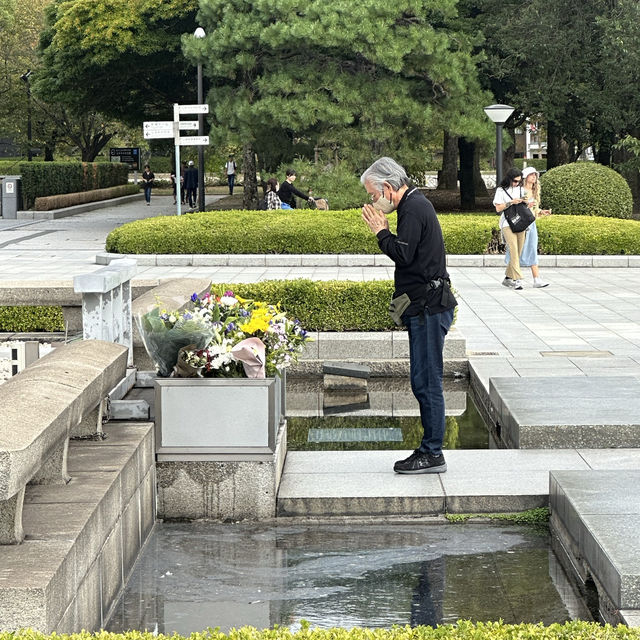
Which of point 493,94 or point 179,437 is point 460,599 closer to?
point 179,437

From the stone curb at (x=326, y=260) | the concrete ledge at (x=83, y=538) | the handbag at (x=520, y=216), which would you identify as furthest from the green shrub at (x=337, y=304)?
the stone curb at (x=326, y=260)

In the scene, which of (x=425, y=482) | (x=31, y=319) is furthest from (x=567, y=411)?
(x=31, y=319)

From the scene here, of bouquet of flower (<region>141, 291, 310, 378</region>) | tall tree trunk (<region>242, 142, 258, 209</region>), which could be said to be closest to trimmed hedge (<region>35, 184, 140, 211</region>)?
tall tree trunk (<region>242, 142, 258, 209</region>)

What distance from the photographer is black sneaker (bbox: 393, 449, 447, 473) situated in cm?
682

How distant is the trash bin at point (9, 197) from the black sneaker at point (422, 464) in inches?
1238

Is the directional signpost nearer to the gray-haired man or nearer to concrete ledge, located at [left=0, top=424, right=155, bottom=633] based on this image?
the gray-haired man

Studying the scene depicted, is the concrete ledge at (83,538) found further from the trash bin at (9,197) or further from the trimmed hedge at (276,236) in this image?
the trash bin at (9,197)

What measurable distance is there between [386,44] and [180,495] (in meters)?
22.1

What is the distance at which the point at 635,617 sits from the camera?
14.6 ft

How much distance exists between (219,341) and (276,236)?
15643 mm

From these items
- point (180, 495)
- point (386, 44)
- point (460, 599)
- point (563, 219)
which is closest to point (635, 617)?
point (460, 599)

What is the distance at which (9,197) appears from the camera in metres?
36.4

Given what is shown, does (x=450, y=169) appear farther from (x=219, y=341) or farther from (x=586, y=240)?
(x=219, y=341)

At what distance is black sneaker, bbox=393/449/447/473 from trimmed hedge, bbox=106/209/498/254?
14.9 m
